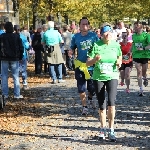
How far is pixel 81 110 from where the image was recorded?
10062 millimetres

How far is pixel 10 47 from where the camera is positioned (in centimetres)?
1139

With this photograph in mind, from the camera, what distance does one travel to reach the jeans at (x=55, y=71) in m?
15.2

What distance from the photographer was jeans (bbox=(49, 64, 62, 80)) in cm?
1523

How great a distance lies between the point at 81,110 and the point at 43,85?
4977 millimetres

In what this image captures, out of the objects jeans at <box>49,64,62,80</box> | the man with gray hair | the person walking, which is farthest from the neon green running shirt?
jeans at <box>49,64,62,80</box>

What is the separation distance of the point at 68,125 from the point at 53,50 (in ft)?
22.1

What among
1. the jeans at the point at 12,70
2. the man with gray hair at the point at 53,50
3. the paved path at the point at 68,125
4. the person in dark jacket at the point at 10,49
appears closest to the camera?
the paved path at the point at 68,125

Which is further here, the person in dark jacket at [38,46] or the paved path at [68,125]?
the person in dark jacket at [38,46]

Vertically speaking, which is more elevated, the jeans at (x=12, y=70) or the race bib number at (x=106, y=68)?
the race bib number at (x=106, y=68)

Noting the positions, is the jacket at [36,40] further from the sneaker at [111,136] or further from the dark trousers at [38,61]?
the sneaker at [111,136]

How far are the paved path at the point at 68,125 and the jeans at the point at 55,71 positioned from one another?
9.27 ft

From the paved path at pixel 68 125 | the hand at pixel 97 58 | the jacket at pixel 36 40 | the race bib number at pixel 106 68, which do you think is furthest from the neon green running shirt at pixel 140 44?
the jacket at pixel 36 40

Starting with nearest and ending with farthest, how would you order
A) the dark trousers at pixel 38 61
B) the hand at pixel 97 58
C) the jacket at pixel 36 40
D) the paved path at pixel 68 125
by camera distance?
the hand at pixel 97 58, the paved path at pixel 68 125, the jacket at pixel 36 40, the dark trousers at pixel 38 61

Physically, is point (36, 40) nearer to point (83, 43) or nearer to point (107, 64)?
point (83, 43)
